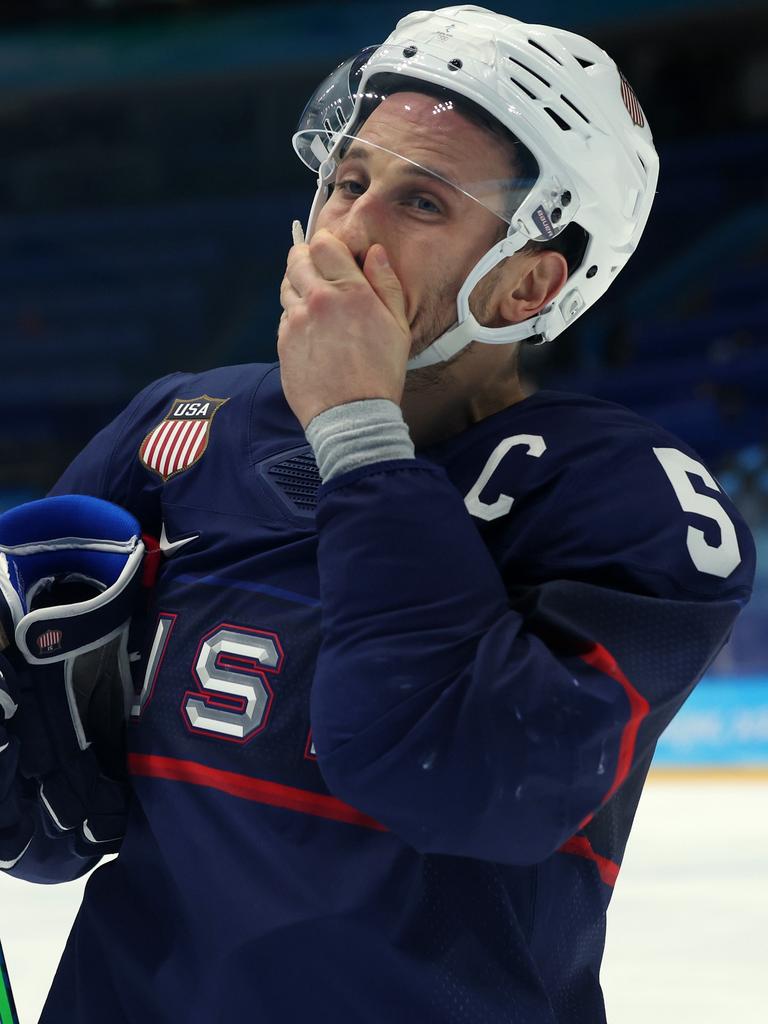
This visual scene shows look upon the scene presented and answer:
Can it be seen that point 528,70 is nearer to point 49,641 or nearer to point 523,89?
point 523,89

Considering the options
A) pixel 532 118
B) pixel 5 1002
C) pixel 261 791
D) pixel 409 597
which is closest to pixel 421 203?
pixel 532 118

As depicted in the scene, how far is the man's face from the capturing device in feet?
3.01

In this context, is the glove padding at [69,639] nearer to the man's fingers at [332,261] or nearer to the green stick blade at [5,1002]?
the green stick blade at [5,1002]

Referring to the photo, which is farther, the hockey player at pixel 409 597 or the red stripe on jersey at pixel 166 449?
the red stripe on jersey at pixel 166 449

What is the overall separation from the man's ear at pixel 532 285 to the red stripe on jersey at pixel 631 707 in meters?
0.36

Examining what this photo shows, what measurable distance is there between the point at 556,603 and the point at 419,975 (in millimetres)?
261

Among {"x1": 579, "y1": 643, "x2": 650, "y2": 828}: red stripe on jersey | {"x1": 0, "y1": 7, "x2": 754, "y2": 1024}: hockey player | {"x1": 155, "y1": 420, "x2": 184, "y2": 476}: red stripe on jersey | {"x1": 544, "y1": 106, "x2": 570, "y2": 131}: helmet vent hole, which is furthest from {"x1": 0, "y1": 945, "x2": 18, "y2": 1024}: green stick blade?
{"x1": 544, "y1": 106, "x2": 570, "y2": 131}: helmet vent hole

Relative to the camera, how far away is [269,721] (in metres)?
0.88

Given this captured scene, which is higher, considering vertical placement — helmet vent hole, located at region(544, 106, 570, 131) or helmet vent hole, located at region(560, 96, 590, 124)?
helmet vent hole, located at region(560, 96, 590, 124)

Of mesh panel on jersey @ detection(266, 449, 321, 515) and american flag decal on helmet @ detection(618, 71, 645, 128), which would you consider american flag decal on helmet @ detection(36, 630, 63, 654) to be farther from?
american flag decal on helmet @ detection(618, 71, 645, 128)

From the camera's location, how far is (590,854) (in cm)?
88

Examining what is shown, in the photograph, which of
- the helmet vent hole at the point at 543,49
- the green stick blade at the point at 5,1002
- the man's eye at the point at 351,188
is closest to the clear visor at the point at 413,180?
the man's eye at the point at 351,188

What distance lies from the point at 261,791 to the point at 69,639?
183 millimetres

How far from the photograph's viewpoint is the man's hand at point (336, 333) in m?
0.80
